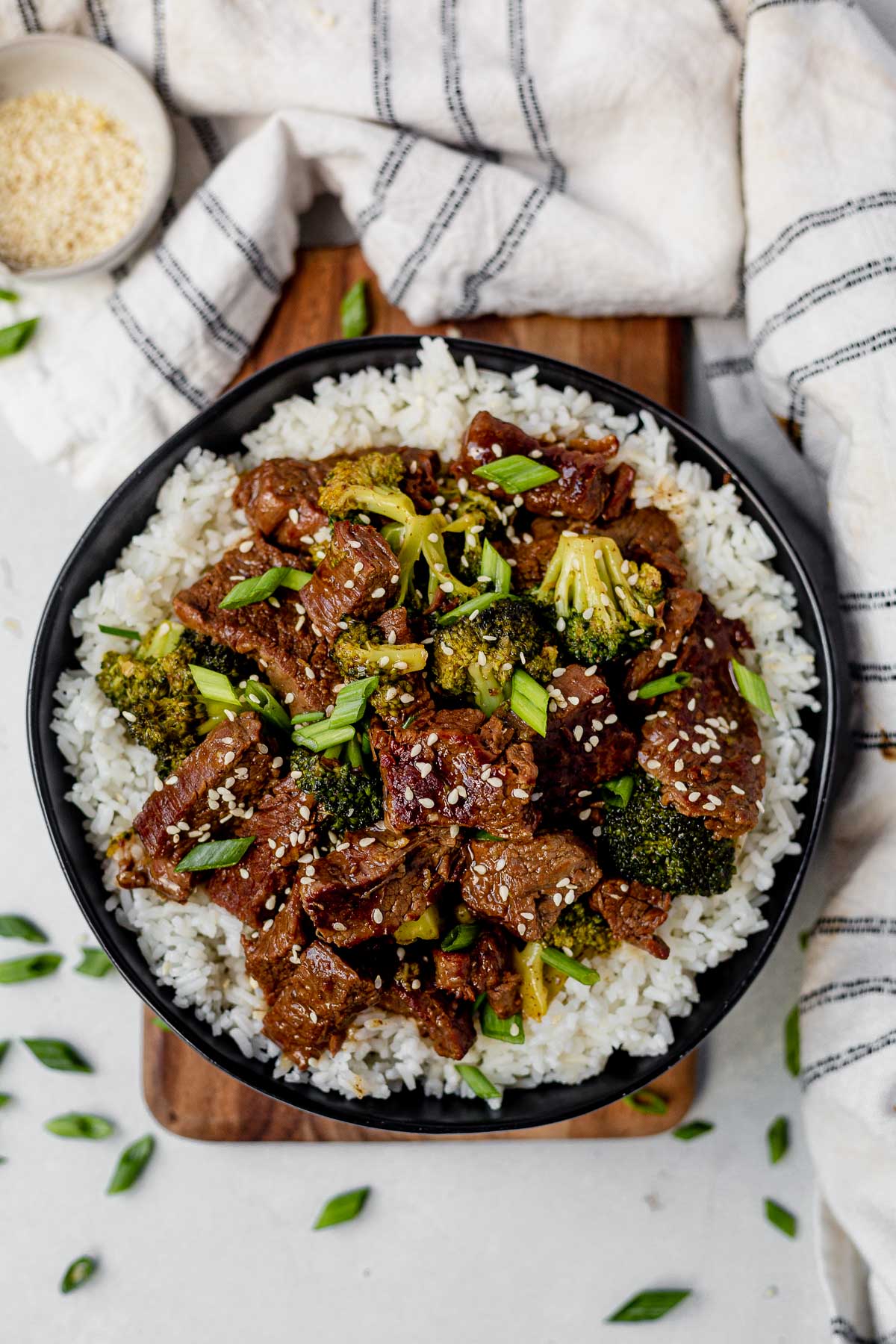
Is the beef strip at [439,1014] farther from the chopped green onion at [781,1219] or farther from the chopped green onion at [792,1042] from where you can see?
the chopped green onion at [781,1219]

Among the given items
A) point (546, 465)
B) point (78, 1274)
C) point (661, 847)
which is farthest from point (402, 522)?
point (78, 1274)

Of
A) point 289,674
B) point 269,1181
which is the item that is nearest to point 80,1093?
point 269,1181

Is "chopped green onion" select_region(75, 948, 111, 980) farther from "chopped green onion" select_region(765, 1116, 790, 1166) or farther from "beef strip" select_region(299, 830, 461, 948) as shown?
"chopped green onion" select_region(765, 1116, 790, 1166)

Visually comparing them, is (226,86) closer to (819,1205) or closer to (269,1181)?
(269,1181)

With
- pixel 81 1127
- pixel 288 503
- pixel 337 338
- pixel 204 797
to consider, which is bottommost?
pixel 81 1127

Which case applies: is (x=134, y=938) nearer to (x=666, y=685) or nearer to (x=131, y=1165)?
(x=131, y=1165)

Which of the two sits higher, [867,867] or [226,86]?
[226,86]
